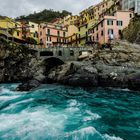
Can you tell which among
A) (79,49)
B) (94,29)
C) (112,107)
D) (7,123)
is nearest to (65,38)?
(94,29)

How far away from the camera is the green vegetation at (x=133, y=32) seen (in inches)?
3205

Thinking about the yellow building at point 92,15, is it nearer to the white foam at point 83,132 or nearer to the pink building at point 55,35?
the pink building at point 55,35

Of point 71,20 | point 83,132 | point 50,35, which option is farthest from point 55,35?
point 83,132

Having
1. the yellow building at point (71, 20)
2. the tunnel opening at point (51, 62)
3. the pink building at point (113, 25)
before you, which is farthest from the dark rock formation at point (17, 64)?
the yellow building at point (71, 20)

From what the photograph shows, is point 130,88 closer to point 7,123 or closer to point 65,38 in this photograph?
point 7,123

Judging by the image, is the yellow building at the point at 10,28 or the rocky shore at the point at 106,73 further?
the yellow building at the point at 10,28

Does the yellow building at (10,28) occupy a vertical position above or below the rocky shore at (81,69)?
above

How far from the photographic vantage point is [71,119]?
26.6 m

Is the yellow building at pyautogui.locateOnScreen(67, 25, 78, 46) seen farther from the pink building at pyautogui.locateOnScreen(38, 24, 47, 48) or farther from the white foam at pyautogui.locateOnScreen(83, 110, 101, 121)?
the white foam at pyautogui.locateOnScreen(83, 110, 101, 121)

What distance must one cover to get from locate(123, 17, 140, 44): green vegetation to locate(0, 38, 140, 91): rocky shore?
8.17 meters

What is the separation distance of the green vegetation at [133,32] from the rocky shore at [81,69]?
26.8ft

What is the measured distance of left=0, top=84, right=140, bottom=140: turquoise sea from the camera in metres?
21.5

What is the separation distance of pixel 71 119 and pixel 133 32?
62.8m

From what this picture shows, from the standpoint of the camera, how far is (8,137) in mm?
21062
